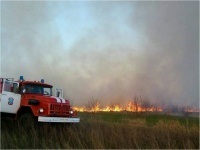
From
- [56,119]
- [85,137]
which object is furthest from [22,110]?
[85,137]

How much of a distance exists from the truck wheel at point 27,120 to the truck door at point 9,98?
1.72ft

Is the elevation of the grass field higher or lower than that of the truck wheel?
lower

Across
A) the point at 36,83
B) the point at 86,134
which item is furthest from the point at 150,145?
the point at 36,83

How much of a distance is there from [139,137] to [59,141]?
3.35 m

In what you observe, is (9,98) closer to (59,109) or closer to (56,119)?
(59,109)

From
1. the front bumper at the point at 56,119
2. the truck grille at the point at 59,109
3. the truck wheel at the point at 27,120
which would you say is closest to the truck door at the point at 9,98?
the truck wheel at the point at 27,120

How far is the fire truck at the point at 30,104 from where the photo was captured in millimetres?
13789

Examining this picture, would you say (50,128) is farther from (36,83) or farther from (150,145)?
(150,145)

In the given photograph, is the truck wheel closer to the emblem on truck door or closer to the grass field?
the grass field

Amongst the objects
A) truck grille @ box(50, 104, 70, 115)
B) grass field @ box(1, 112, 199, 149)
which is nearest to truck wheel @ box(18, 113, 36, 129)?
grass field @ box(1, 112, 199, 149)

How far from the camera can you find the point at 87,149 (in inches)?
435

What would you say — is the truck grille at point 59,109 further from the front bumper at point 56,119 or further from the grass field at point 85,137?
the grass field at point 85,137

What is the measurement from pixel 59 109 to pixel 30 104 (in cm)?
127

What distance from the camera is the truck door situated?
46.2 ft
